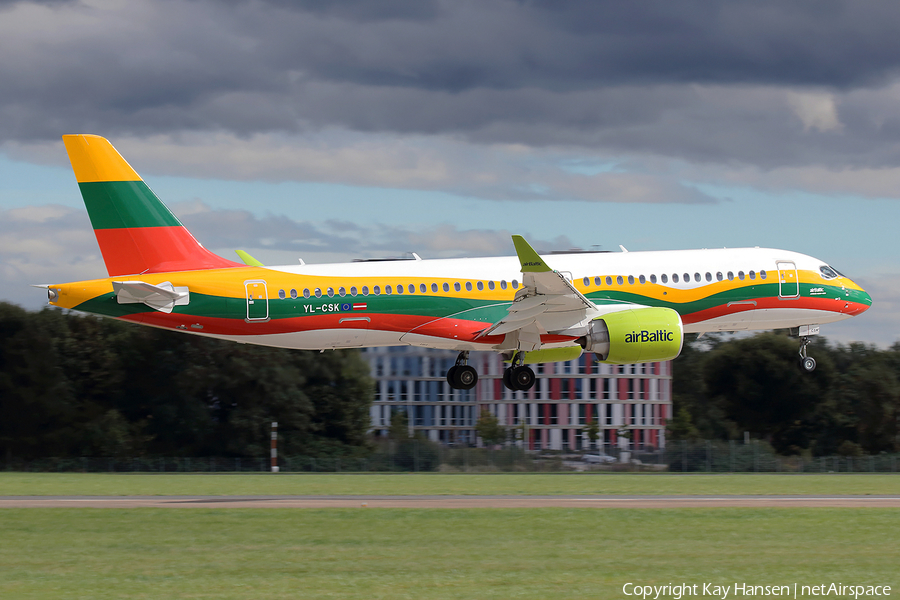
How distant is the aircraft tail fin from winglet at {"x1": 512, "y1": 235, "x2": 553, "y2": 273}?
12.4m

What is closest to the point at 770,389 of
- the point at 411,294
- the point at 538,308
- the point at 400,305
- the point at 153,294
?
the point at 538,308

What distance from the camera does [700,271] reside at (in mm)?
43781

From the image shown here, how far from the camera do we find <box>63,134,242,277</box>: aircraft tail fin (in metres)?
40.5

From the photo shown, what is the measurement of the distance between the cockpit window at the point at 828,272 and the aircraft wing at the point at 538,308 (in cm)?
1111

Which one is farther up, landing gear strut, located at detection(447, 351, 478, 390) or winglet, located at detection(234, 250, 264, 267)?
winglet, located at detection(234, 250, 264, 267)

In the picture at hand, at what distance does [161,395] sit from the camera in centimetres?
8688

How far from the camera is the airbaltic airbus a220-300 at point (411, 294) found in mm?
39875

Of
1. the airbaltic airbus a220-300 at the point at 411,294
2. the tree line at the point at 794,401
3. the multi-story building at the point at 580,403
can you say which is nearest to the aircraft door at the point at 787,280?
the airbaltic airbus a220-300 at the point at 411,294

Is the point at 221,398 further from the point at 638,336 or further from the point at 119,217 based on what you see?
the point at 638,336
